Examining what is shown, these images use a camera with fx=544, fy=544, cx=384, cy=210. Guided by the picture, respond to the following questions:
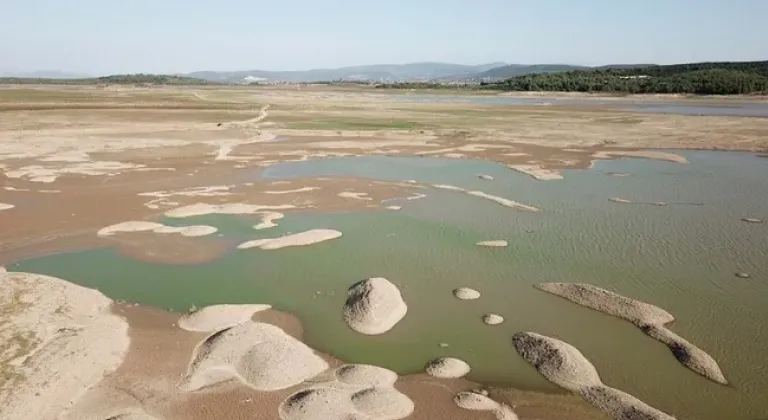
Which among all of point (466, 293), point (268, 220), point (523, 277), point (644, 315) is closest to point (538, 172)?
point (523, 277)

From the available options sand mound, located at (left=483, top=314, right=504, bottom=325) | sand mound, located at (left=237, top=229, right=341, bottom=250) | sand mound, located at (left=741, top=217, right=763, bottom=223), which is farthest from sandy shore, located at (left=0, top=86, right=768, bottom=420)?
sand mound, located at (left=741, top=217, right=763, bottom=223)

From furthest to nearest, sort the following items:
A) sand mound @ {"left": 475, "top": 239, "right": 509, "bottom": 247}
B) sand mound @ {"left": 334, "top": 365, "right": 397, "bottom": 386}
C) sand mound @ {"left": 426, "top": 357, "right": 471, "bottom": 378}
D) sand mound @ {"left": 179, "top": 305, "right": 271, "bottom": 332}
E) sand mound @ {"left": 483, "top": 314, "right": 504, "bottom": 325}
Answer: sand mound @ {"left": 475, "top": 239, "right": 509, "bottom": 247} < sand mound @ {"left": 483, "top": 314, "right": 504, "bottom": 325} < sand mound @ {"left": 179, "top": 305, "right": 271, "bottom": 332} < sand mound @ {"left": 426, "top": 357, "right": 471, "bottom": 378} < sand mound @ {"left": 334, "top": 365, "right": 397, "bottom": 386}

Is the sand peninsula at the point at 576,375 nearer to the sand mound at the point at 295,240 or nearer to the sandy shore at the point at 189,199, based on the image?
the sandy shore at the point at 189,199

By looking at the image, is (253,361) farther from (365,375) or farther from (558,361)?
(558,361)

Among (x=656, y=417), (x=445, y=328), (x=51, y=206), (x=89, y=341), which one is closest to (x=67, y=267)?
(x=89, y=341)

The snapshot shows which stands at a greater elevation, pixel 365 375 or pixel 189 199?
pixel 189 199

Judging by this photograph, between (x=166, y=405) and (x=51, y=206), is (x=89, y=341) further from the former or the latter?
(x=51, y=206)

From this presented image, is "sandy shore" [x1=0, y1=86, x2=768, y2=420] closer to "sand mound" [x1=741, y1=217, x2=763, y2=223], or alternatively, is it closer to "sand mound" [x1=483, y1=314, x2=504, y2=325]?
"sand mound" [x1=483, y1=314, x2=504, y2=325]
